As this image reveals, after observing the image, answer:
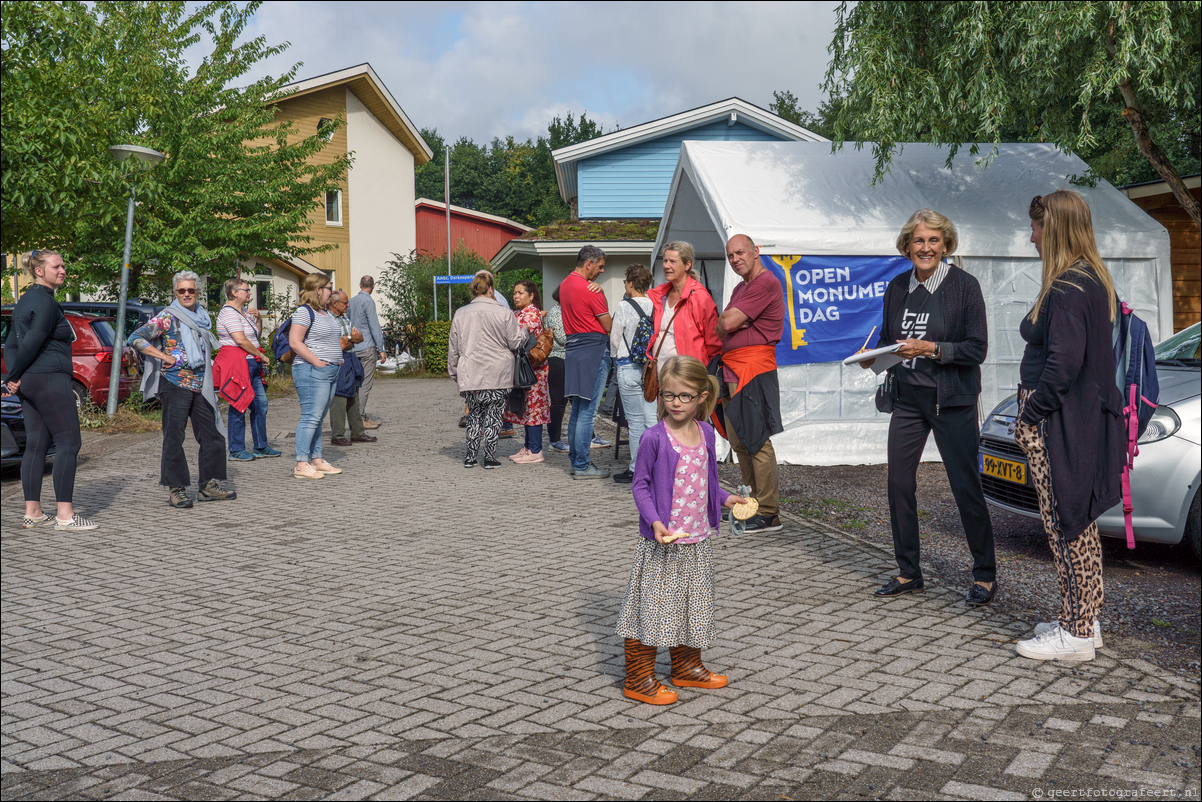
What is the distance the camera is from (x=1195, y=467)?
578cm

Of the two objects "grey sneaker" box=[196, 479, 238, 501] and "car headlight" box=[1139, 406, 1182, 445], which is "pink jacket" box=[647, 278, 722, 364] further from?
"grey sneaker" box=[196, 479, 238, 501]

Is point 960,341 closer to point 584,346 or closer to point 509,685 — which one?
point 509,685

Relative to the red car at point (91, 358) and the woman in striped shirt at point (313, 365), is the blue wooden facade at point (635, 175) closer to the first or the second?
the red car at point (91, 358)

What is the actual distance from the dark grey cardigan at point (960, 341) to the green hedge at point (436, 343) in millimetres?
21979

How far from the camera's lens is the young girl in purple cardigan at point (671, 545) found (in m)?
3.95

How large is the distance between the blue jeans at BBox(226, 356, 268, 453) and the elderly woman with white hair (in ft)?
8.11

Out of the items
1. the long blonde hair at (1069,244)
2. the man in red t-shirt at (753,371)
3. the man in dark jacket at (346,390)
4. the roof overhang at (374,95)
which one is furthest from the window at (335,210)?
the long blonde hair at (1069,244)

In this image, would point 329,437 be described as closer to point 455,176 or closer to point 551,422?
point 551,422

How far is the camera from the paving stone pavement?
3373 mm

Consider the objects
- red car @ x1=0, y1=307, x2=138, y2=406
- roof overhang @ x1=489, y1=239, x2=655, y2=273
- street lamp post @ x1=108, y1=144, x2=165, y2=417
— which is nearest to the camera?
street lamp post @ x1=108, y1=144, x2=165, y2=417

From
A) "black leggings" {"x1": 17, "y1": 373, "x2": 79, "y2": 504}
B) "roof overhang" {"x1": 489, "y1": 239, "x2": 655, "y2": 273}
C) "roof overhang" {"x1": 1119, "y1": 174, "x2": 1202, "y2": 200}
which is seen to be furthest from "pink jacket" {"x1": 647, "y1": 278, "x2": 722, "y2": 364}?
"roof overhang" {"x1": 489, "y1": 239, "x2": 655, "y2": 273}

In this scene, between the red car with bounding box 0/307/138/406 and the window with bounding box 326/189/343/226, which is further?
the window with bounding box 326/189/343/226

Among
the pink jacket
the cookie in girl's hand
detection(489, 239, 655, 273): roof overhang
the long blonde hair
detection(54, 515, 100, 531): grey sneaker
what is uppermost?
detection(489, 239, 655, 273): roof overhang

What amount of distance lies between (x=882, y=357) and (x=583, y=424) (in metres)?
4.54
